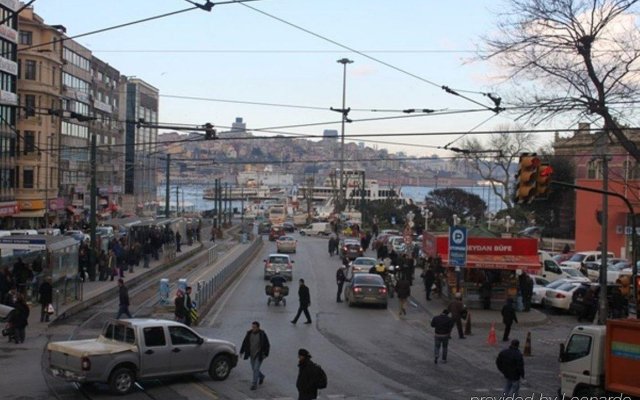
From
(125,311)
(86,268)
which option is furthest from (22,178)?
(125,311)

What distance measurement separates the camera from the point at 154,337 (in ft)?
56.2

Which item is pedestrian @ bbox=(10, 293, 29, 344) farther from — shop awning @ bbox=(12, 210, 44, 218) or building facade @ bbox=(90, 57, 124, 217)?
building facade @ bbox=(90, 57, 124, 217)

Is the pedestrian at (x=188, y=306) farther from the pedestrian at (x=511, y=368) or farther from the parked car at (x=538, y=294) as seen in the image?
the parked car at (x=538, y=294)

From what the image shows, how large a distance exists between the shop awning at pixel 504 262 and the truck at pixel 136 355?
49.9ft

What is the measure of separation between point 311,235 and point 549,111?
71.7 metres

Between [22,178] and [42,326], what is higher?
[22,178]

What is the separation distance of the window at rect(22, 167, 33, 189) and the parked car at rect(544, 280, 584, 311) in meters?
44.0

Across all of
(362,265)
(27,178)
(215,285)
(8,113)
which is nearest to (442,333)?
Answer: (215,285)

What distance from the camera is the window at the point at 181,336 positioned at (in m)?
17.5

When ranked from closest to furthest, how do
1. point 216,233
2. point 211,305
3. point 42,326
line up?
point 42,326
point 211,305
point 216,233

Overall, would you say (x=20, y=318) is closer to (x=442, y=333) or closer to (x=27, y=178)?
(x=442, y=333)

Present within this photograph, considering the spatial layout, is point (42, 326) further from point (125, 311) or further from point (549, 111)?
point (549, 111)

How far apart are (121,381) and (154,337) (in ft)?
3.81

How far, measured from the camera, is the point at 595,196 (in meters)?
61.2
